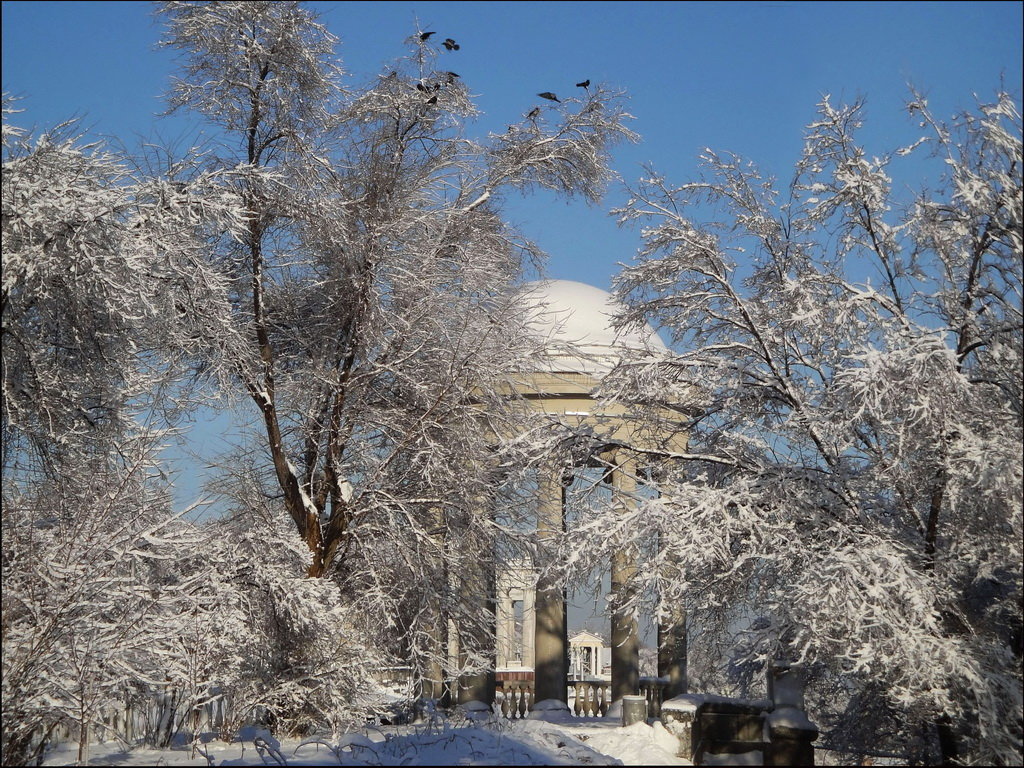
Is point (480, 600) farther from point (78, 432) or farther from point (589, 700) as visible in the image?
point (589, 700)

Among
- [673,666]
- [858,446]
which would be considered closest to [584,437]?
[858,446]

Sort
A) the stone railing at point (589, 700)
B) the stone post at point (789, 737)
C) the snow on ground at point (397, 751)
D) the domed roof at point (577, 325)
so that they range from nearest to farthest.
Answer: the snow on ground at point (397, 751)
the stone post at point (789, 737)
the domed roof at point (577, 325)
the stone railing at point (589, 700)

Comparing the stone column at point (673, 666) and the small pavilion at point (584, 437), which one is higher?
the small pavilion at point (584, 437)

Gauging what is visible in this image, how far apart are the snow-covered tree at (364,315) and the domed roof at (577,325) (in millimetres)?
Answer: 1341

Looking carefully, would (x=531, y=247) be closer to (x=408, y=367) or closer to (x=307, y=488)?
(x=408, y=367)

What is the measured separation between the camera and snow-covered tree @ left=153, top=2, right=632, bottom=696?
51.0 feet

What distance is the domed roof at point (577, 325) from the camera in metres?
18.9

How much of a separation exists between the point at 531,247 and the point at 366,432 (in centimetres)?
513

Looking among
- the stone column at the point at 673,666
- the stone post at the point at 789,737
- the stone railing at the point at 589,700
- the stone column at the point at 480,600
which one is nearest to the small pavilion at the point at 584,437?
the stone column at the point at 673,666

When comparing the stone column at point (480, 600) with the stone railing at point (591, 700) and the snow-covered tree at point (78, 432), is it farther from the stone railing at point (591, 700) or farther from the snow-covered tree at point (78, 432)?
the stone railing at point (591, 700)

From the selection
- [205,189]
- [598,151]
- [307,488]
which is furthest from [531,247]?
[205,189]

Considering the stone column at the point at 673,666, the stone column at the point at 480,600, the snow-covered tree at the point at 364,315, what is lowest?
the stone column at the point at 673,666

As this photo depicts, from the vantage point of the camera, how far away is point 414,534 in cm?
1538

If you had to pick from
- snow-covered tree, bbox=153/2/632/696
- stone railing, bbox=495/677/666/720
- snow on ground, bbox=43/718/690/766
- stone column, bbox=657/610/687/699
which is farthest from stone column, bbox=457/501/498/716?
stone railing, bbox=495/677/666/720
